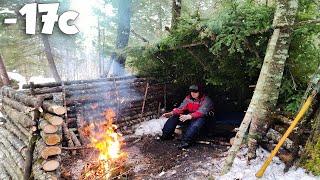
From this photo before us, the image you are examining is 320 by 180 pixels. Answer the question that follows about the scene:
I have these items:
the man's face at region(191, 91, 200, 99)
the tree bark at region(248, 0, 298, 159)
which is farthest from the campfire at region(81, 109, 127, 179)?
the tree bark at region(248, 0, 298, 159)

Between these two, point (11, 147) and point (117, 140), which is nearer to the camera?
point (11, 147)

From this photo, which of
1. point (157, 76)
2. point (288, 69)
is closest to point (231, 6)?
point (288, 69)

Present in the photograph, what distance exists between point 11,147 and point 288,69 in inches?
258

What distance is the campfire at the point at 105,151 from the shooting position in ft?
22.2

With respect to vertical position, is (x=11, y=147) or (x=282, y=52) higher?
(x=282, y=52)

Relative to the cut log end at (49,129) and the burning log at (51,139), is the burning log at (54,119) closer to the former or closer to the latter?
the cut log end at (49,129)

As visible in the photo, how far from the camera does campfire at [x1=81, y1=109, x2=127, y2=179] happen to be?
6762 millimetres

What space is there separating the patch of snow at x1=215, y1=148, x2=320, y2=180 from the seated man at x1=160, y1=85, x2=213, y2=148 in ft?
6.27

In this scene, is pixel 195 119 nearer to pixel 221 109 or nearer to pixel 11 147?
pixel 221 109

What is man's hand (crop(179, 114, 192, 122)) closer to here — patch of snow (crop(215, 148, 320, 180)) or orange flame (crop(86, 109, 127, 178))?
orange flame (crop(86, 109, 127, 178))

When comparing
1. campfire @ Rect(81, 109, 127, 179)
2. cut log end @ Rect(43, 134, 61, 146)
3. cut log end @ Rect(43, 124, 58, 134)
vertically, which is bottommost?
campfire @ Rect(81, 109, 127, 179)

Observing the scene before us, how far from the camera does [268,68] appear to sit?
5.71 m

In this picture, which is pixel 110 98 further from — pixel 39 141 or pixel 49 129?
pixel 49 129

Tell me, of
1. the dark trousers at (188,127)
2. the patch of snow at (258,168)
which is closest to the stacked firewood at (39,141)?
the patch of snow at (258,168)
